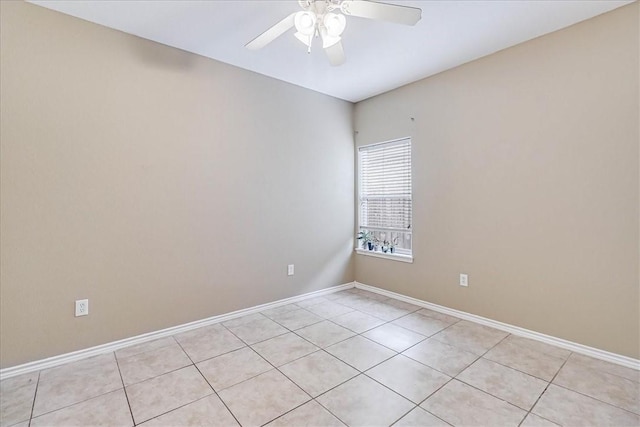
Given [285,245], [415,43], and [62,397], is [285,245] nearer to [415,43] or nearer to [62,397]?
[62,397]

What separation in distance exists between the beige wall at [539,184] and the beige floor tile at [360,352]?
118 cm

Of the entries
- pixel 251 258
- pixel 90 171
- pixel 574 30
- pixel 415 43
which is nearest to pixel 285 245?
pixel 251 258

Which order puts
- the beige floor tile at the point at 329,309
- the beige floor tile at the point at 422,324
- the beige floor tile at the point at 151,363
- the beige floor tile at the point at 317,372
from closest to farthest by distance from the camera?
1. the beige floor tile at the point at 317,372
2. the beige floor tile at the point at 151,363
3. the beige floor tile at the point at 422,324
4. the beige floor tile at the point at 329,309

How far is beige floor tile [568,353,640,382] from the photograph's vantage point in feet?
6.77

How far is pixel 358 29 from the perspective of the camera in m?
Answer: 2.45

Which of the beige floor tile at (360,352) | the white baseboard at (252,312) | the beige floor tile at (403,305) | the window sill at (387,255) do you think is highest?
the window sill at (387,255)

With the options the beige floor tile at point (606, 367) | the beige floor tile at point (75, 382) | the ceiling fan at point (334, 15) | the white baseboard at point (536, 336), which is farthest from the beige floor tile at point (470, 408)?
the ceiling fan at point (334, 15)

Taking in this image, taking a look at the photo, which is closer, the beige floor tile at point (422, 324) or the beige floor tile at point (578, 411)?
the beige floor tile at point (578, 411)

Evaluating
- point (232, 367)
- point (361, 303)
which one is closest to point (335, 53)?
point (232, 367)

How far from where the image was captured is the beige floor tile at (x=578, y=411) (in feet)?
5.34

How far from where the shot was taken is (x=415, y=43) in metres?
2.66

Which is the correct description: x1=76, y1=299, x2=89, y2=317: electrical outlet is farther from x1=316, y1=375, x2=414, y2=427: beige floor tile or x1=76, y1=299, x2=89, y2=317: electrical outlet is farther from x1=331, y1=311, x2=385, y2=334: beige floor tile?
x1=331, y1=311, x2=385, y2=334: beige floor tile

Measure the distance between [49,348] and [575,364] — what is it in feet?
12.7

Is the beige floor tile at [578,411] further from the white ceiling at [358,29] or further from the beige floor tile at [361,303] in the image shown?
the white ceiling at [358,29]
